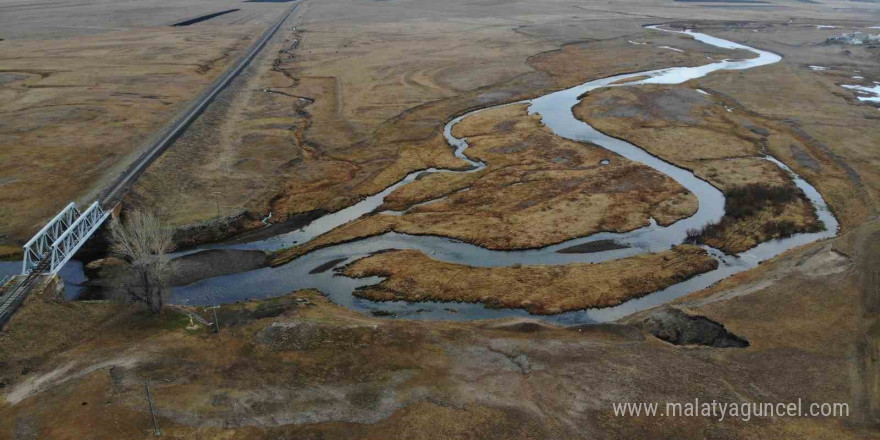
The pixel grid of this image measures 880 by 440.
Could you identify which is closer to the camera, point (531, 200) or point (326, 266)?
point (326, 266)

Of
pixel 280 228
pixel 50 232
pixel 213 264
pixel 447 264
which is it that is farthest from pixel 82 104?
pixel 447 264

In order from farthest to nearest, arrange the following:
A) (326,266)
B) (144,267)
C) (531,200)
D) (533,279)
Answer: (531,200)
(326,266)
(533,279)
(144,267)

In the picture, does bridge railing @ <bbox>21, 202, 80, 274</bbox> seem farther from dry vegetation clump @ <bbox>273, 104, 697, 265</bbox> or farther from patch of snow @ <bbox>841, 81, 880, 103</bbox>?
patch of snow @ <bbox>841, 81, 880, 103</bbox>

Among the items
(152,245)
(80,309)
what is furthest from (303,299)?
(80,309)

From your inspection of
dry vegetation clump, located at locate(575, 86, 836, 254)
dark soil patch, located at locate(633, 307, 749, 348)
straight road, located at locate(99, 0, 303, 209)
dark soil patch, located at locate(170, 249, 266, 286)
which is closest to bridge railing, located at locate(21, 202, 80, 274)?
straight road, located at locate(99, 0, 303, 209)

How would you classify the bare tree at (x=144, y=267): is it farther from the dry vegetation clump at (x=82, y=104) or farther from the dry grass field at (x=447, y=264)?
the dry vegetation clump at (x=82, y=104)

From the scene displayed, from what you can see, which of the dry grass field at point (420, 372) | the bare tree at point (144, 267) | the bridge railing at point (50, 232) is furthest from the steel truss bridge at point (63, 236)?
the dry grass field at point (420, 372)

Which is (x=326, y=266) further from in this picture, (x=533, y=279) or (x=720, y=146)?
(x=720, y=146)

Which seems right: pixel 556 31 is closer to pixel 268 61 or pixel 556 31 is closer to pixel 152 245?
pixel 268 61
